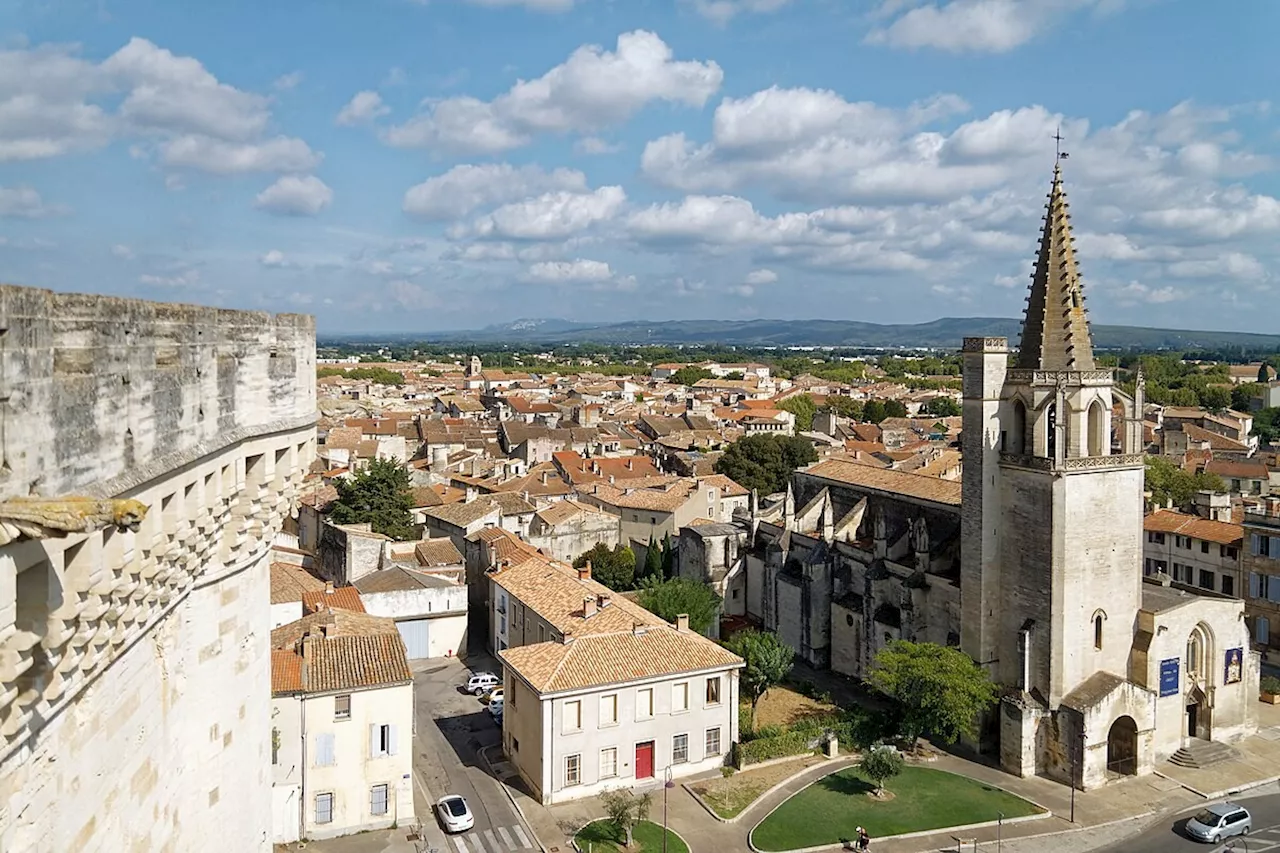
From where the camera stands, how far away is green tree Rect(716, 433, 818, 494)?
75.2m

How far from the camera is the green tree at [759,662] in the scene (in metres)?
38.2

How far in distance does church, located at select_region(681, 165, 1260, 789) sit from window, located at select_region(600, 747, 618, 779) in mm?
13827

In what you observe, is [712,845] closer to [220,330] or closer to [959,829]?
[959,829]

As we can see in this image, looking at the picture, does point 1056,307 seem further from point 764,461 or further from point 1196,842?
point 764,461

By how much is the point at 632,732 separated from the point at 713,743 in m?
3.40

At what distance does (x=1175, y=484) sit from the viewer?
69.7 meters

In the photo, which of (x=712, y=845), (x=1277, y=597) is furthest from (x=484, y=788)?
(x=1277, y=597)

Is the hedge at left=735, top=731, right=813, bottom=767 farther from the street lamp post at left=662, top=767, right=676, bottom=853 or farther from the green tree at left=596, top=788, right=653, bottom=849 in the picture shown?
the green tree at left=596, top=788, right=653, bottom=849

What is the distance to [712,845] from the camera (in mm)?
29312

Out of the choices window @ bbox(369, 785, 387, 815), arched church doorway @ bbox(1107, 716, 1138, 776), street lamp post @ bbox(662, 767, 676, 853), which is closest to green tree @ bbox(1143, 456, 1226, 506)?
arched church doorway @ bbox(1107, 716, 1138, 776)

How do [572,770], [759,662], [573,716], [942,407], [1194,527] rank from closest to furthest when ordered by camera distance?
[573,716], [572,770], [759,662], [1194,527], [942,407]

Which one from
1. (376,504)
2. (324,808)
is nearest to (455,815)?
(324,808)

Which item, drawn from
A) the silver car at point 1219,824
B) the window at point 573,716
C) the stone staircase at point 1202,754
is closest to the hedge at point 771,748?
the window at point 573,716

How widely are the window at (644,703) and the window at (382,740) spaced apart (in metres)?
7.96
